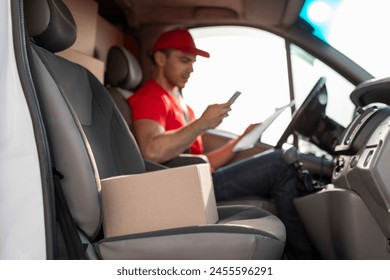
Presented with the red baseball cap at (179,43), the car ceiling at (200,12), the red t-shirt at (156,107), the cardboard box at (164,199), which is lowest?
the cardboard box at (164,199)

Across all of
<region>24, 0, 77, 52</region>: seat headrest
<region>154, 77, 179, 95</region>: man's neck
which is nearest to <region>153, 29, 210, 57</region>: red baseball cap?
<region>154, 77, 179, 95</region>: man's neck

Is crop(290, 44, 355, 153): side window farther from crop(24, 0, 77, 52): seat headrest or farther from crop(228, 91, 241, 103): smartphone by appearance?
crop(24, 0, 77, 52): seat headrest

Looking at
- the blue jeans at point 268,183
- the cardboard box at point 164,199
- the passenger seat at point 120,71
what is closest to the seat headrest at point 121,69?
the passenger seat at point 120,71

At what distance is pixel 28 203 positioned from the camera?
1.22 metres

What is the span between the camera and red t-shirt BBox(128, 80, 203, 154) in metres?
2.23

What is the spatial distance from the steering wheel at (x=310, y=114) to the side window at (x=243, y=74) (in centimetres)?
3

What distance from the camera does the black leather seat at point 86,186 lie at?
3.91 ft

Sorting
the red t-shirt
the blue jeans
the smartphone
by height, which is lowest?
the blue jeans

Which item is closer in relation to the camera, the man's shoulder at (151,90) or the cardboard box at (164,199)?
the cardboard box at (164,199)

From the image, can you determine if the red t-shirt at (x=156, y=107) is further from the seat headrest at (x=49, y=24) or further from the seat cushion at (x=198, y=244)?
the seat cushion at (x=198, y=244)

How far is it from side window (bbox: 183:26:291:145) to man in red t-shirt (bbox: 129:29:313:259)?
100 millimetres

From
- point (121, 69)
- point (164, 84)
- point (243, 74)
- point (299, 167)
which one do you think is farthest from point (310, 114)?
point (121, 69)
